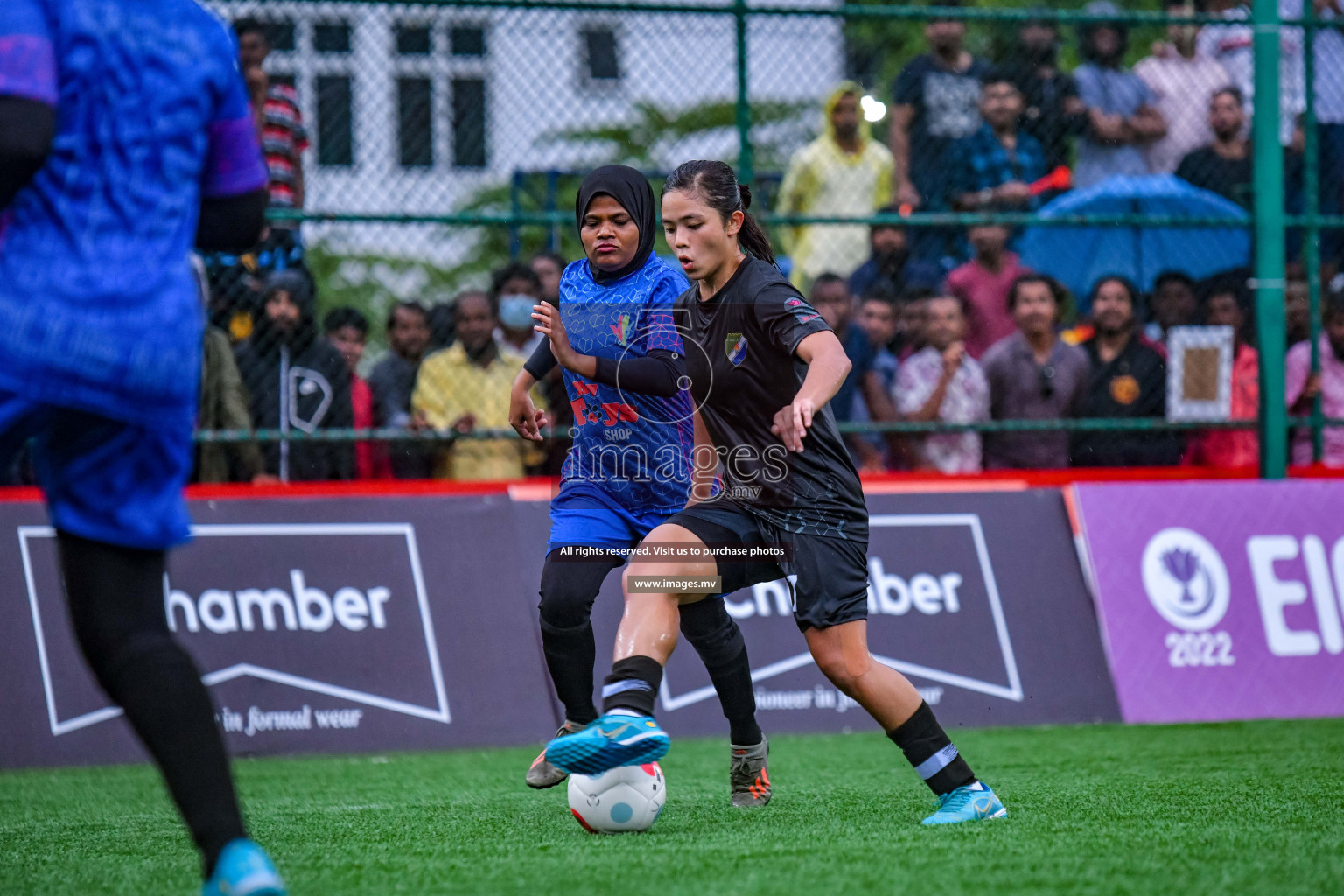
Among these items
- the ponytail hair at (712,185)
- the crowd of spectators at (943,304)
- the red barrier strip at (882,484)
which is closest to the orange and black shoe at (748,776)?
the ponytail hair at (712,185)

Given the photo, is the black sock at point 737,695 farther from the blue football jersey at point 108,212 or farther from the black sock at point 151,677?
the blue football jersey at point 108,212

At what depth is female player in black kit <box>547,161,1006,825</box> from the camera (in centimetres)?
367

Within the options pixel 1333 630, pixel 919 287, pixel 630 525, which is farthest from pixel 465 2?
pixel 1333 630

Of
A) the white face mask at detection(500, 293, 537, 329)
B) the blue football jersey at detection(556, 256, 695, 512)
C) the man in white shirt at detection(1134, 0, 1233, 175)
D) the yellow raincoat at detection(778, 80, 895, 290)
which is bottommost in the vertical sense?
the blue football jersey at detection(556, 256, 695, 512)

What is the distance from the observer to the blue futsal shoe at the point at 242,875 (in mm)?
2355

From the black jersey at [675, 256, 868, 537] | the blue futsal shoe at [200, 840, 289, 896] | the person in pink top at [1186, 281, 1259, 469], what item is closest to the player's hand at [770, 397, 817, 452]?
the black jersey at [675, 256, 868, 537]

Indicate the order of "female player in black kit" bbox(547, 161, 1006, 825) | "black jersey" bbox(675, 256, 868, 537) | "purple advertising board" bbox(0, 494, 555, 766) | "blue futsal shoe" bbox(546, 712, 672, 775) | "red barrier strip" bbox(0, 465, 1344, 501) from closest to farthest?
1. "blue futsal shoe" bbox(546, 712, 672, 775)
2. "female player in black kit" bbox(547, 161, 1006, 825)
3. "black jersey" bbox(675, 256, 868, 537)
4. "purple advertising board" bbox(0, 494, 555, 766)
5. "red barrier strip" bbox(0, 465, 1344, 501)

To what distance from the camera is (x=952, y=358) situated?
7117 millimetres

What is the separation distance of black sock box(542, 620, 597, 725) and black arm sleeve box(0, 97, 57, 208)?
2.28 metres

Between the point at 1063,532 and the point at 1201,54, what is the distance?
3.05 metres

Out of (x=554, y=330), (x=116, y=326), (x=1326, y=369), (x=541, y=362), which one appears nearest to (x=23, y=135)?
(x=116, y=326)

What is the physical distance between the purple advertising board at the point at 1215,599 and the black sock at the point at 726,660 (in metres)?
2.82

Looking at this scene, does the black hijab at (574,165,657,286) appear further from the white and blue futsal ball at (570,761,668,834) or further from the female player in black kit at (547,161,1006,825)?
the white and blue futsal ball at (570,761,668,834)

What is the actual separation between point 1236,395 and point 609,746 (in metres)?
5.11
